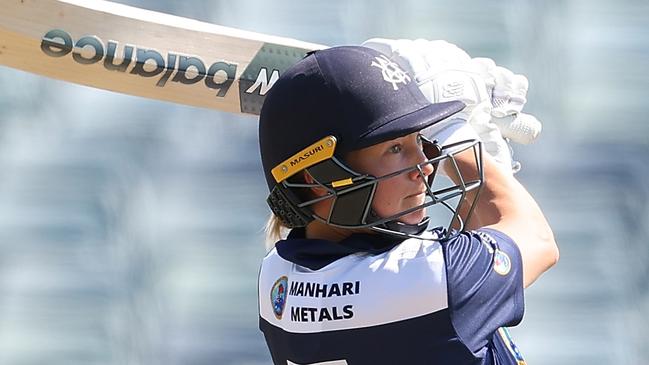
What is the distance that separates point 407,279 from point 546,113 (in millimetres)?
1554

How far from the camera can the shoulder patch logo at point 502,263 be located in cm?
131

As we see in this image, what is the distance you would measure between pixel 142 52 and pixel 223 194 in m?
0.84

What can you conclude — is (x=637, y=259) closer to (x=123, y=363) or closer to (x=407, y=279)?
(x=123, y=363)

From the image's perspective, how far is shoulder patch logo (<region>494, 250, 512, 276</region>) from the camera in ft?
4.30

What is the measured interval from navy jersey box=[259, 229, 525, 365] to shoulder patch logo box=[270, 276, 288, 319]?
21mm

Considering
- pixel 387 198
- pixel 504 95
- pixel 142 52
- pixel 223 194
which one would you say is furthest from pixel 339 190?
pixel 223 194

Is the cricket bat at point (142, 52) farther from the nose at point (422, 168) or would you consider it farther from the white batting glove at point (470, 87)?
the nose at point (422, 168)

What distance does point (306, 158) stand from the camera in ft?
4.40

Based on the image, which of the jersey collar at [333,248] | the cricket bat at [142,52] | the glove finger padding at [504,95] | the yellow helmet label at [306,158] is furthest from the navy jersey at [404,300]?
the cricket bat at [142,52]

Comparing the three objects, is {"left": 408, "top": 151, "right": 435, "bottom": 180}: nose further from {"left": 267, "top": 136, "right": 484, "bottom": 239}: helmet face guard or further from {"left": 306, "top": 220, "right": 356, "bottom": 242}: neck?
{"left": 306, "top": 220, "right": 356, "bottom": 242}: neck

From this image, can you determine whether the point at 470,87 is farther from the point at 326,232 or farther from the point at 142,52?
the point at 142,52

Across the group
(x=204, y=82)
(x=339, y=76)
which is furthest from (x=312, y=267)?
(x=204, y=82)

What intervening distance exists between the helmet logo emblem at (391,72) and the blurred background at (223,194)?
1271 millimetres

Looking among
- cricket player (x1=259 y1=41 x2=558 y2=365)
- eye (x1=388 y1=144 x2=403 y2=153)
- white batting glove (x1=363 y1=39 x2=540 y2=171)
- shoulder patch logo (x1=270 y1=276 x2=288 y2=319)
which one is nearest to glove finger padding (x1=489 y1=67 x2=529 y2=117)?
white batting glove (x1=363 y1=39 x2=540 y2=171)
